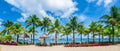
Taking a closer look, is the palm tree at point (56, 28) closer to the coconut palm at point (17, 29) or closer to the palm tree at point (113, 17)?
the coconut palm at point (17, 29)

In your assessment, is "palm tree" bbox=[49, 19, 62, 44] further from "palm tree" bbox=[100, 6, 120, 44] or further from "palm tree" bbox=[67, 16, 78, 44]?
"palm tree" bbox=[100, 6, 120, 44]

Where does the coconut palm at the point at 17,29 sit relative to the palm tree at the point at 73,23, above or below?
below

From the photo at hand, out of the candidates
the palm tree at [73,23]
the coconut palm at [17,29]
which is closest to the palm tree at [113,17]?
the palm tree at [73,23]

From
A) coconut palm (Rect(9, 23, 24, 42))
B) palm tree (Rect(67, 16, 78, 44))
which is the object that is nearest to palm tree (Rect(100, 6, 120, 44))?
palm tree (Rect(67, 16, 78, 44))

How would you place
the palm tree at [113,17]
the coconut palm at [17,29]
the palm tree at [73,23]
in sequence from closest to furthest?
the palm tree at [113,17], the palm tree at [73,23], the coconut palm at [17,29]

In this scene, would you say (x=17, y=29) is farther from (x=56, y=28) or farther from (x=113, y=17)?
(x=113, y=17)

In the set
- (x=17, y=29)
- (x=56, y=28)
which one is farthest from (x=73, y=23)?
(x=17, y=29)

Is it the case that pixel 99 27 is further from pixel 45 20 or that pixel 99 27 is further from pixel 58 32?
pixel 45 20

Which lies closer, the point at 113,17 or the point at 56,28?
the point at 113,17

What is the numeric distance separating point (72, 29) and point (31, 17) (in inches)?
502

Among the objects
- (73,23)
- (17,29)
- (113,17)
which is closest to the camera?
(113,17)

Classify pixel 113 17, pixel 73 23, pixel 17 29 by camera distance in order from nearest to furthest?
pixel 113 17 → pixel 73 23 → pixel 17 29

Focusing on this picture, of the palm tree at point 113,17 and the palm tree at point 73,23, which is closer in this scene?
the palm tree at point 113,17

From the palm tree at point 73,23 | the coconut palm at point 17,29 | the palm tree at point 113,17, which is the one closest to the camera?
the palm tree at point 113,17
